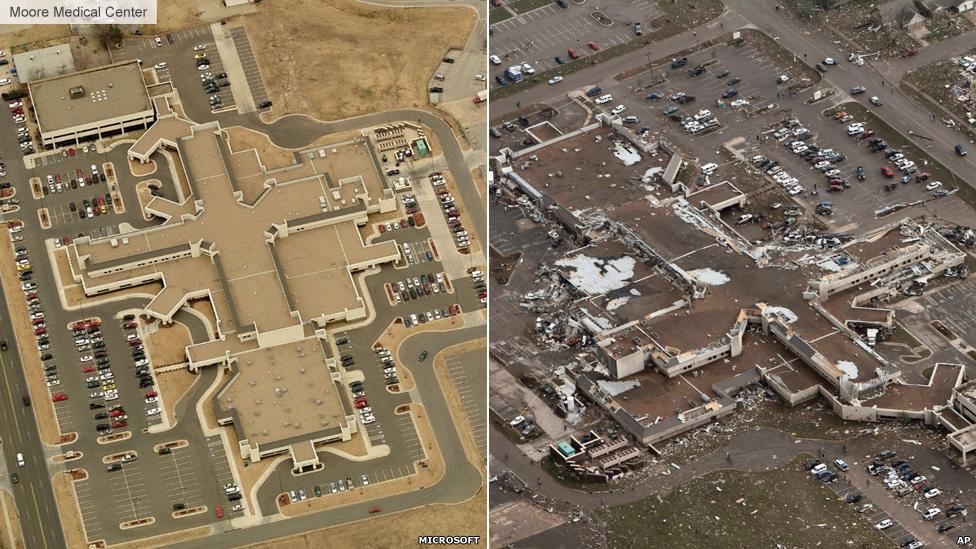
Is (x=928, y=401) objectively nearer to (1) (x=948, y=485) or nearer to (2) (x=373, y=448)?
(1) (x=948, y=485)

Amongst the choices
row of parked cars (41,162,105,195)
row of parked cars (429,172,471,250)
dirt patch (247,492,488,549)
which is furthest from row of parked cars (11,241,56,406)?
row of parked cars (429,172,471,250)

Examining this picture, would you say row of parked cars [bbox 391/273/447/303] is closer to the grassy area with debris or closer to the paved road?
the grassy area with debris

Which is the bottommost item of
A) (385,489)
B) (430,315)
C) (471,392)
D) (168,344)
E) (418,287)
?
(385,489)

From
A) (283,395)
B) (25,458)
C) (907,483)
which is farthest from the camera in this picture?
(283,395)

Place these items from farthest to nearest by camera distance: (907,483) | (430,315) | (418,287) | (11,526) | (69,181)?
(69,181) → (418,287) → (430,315) → (907,483) → (11,526)

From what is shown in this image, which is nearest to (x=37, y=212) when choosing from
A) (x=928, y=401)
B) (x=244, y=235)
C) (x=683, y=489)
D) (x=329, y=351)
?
(x=244, y=235)

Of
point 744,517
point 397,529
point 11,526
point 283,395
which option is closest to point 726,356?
point 744,517

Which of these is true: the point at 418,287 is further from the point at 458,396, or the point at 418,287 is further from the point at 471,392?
the point at 458,396
